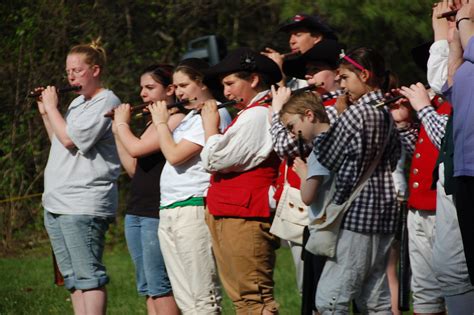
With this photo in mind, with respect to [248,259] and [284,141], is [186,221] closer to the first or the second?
[248,259]

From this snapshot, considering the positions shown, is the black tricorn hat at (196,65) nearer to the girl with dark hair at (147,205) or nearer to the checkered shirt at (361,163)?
the girl with dark hair at (147,205)

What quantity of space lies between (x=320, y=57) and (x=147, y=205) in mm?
1405

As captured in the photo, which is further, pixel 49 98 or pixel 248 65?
pixel 49 98

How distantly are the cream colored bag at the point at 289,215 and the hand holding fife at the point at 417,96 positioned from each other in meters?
0.82

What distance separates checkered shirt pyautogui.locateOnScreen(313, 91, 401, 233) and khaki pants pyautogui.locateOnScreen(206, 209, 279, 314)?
31.3 inches

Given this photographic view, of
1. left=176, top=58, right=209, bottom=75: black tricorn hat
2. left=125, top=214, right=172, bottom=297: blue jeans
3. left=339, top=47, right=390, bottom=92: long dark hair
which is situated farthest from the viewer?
left=125, top=214, right=172, bottom=297: blue jeans

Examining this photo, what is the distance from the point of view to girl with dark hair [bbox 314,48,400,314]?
209 inches

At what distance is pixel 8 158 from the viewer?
43.3 feet

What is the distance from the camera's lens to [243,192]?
603cm

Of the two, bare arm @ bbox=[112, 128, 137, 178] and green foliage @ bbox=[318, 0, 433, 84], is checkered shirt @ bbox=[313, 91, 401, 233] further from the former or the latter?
green foliage @ bbox=[318, 0, 433, 84]

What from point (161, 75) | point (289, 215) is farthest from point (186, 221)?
point (161, 75)

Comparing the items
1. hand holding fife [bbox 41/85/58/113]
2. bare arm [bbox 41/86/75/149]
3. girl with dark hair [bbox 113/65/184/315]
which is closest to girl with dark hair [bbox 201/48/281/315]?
girl with dark hair [bbox 113/65/184/315]

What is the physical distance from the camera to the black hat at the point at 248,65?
6.22 m

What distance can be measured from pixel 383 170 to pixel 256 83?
3.77 feet
